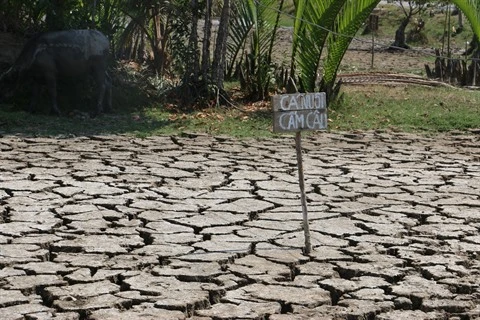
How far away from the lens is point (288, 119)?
6883 mm

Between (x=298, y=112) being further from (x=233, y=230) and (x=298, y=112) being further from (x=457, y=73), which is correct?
(x=457, y=73)

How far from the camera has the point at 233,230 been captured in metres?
7.38

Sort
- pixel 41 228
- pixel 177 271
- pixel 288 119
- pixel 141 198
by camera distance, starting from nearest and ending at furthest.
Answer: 1. pixel 177 271
2. pixel 288 119
3. pixel 41 228
4. pixel 141 198

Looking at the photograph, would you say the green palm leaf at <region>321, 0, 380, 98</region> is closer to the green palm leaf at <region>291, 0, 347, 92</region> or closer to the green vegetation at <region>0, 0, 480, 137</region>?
the green vegetation at <region>0, 0, 480, 137</region>

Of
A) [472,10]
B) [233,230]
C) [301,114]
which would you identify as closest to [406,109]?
[472,10]

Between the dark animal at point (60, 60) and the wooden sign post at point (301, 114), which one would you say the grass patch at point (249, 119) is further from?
the wooden sign post at point (301, 114)

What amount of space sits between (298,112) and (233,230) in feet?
3.26

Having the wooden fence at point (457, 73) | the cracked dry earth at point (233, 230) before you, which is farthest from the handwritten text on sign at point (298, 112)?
the wooden fence at point (457, 73)

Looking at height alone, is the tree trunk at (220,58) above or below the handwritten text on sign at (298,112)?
above

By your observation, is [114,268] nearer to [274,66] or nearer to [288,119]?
[288,119]

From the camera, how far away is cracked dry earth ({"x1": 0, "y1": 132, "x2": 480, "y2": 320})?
5797mm

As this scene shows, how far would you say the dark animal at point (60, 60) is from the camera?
12289mm

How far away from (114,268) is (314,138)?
5.46 meters

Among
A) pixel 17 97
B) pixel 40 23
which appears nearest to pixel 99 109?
pixel 17 97
